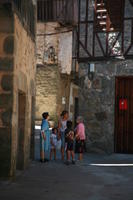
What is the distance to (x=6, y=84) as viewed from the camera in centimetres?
691

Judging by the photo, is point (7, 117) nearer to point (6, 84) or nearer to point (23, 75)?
point (6, 84)

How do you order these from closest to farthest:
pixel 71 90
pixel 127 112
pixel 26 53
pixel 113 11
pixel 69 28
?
pixel 26 53, pixel 113 11, pixel 127 112, pixel 69 28, pixel 71 90

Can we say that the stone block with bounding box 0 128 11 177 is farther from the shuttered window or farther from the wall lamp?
the wall lamp

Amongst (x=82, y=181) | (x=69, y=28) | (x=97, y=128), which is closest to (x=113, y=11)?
(x=97, y=128)

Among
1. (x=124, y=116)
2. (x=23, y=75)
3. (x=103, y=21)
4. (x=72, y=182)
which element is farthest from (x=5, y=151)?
(x=103, y=21)

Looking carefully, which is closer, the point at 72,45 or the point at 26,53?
the point at 26,53

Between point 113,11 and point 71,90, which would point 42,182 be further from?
point 71,90

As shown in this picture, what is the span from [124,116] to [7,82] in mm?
6591

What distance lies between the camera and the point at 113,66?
41.9 ft

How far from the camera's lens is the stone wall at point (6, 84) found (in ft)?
22.4

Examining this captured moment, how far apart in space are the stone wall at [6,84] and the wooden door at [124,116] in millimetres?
6442

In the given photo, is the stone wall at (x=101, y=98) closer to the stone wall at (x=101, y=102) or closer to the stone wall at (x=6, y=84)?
the stone wall at (x=101, y=102)

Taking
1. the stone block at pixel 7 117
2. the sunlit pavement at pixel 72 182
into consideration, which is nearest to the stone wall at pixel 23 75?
the stone block at pixel 7 117

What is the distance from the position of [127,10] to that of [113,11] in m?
2.31
